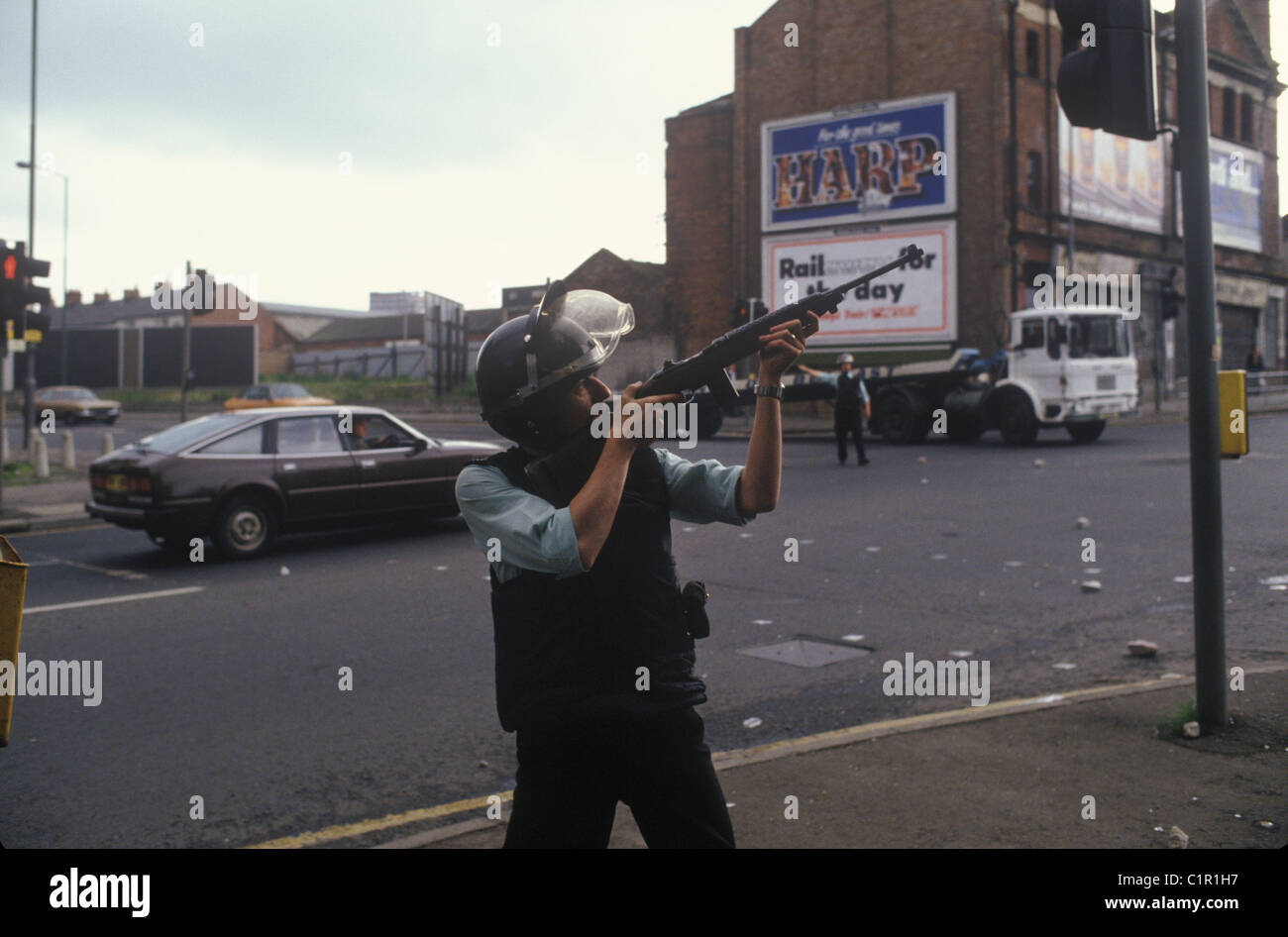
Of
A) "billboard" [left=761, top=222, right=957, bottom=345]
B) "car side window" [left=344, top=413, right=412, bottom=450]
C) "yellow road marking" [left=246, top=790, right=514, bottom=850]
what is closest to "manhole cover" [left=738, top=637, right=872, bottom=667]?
"yellow road marking" [left=246, top=790, right=514, bottom=850]

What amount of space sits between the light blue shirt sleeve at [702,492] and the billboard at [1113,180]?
3465 centimetres

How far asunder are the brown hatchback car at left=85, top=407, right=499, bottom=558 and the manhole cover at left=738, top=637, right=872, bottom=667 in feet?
16.0

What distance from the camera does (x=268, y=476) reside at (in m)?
11.2

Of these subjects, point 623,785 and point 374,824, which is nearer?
point 623,785

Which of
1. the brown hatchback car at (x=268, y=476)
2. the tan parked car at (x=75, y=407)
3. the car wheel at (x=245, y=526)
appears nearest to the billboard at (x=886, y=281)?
the brown hatchback car at (x=268, y=476)

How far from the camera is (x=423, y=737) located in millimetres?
5512

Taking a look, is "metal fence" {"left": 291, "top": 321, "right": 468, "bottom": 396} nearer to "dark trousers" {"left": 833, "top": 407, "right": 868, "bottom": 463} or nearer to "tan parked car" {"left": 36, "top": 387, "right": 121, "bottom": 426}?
"tan parked car" {"left": 36, "top": 387, "right": 121, "bottom": 426}

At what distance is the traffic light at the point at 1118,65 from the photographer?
15.5 feet

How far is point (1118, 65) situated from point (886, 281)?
2892 cm

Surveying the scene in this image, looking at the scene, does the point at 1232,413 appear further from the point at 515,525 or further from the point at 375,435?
the point at 375,435

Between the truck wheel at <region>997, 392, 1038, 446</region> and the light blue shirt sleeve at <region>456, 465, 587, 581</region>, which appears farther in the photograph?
the truck wheel at <region>997, 392, 1038, 446</region>

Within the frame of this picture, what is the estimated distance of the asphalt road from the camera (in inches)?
195

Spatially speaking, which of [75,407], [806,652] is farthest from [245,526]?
[75,407]
